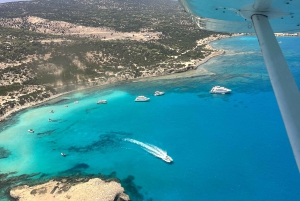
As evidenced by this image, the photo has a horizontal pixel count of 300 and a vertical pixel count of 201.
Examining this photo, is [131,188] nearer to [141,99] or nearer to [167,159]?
[167,159]

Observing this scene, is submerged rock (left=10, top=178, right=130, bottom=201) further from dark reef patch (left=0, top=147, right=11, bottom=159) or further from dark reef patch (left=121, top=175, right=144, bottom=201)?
dark reef patch (left=0, top=147, right=11, bottom=159)

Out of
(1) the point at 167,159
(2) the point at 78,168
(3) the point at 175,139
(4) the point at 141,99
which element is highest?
(4) the point at 141,99

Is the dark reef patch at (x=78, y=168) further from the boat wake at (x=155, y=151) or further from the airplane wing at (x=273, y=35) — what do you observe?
the airplane wing at (x=273, y=35)

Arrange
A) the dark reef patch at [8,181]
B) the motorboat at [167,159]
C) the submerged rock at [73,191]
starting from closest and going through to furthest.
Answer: the submerged rock at [73,191] < the dark reef patch at [8,181] < the motorboat at [167,159]

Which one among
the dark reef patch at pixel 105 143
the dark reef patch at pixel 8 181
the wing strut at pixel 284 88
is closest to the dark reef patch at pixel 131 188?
the dark reef patch at pixel 105 143

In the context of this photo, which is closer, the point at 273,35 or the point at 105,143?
the point at 273,35

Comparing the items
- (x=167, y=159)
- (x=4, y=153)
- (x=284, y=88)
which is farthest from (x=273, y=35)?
(x=4, y=153)

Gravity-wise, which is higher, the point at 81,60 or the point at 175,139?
the point at 81,60
